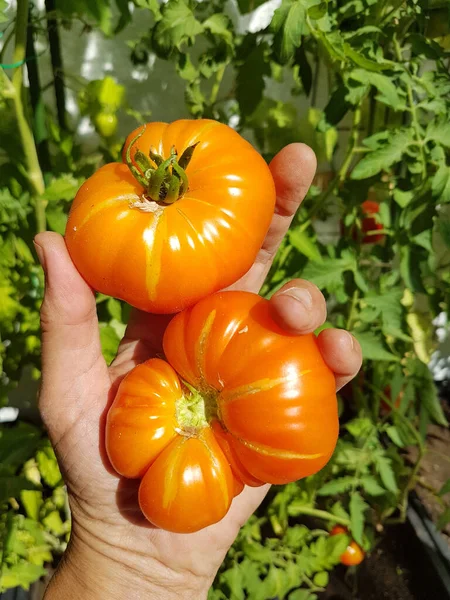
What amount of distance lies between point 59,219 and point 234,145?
56cm

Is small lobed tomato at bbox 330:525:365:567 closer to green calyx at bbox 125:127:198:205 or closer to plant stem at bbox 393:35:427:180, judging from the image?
plant stem at bbox 393:35:427:180

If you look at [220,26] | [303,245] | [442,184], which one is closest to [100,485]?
[303,245]

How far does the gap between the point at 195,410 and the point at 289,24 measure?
2.28 ft

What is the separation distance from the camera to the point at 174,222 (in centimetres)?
82

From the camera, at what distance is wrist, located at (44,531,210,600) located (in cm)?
107

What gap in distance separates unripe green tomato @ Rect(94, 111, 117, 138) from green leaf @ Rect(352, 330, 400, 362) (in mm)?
827

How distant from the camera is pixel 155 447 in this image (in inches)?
33.0

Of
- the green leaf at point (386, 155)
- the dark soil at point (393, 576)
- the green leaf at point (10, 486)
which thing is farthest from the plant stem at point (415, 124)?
the dark soil at point (393, 576)

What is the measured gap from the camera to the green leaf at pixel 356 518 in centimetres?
158

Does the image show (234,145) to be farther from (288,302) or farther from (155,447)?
(155,447)

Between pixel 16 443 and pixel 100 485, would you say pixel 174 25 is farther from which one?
pixel 16 443

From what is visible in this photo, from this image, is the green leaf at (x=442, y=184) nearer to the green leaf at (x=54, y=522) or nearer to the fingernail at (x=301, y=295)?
the fingernail at (x=301, y=295)

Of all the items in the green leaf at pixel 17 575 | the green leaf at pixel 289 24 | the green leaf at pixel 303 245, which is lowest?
the green leaf at pixel 17 575

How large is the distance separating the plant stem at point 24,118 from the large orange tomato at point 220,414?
0.61 metres
